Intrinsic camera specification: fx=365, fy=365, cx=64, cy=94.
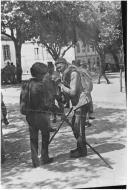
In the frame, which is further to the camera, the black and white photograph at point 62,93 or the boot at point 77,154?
the boot at point 77,154

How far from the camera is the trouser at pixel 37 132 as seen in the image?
12.4 feet

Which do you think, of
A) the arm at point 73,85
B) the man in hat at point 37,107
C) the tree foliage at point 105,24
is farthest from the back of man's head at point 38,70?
the tree foliage at point 105,24

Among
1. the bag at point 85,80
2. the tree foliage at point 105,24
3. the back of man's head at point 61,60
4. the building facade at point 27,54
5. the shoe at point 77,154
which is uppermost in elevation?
the tree foliage at point 105,24

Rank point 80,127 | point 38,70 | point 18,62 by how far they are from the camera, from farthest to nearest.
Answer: point 80,127 < point 18,62 < point 38,70

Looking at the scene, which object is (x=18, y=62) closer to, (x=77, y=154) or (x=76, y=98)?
(x=76, y=98)

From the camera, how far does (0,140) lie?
374 cm

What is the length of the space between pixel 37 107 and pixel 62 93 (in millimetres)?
293

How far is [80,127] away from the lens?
3.87m

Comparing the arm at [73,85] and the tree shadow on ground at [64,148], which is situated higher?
the arm at [73,85]

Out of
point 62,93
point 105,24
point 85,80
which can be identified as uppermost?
point 105,24

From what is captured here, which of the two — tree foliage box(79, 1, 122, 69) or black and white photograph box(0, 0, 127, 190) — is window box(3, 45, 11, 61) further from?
tree foliage box(79, 1, 122, 69)

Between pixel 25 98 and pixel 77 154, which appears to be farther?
pixel 77 154

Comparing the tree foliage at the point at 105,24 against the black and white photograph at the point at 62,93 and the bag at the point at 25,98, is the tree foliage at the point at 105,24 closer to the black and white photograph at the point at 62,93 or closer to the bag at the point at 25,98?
the black and white photograph at the point at 62,93

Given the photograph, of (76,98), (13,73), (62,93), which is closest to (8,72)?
(13,73)
